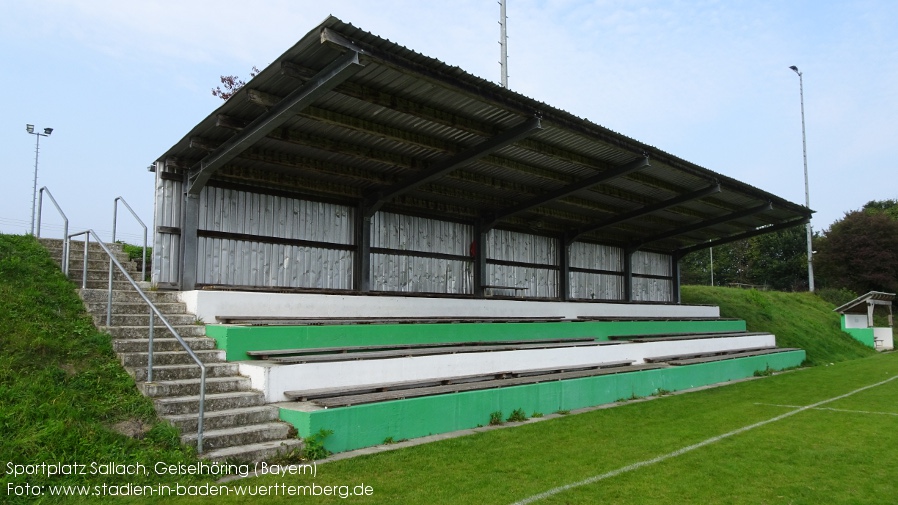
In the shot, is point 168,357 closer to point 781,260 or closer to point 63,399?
point 63,399

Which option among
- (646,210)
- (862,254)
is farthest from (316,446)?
(862,254)

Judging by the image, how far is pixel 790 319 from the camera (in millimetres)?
26781

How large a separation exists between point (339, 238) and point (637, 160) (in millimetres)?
6567

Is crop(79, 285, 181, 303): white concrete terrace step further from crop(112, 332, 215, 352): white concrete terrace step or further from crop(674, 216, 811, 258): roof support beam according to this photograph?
crop(674, 216, 811, 258): roof support beam

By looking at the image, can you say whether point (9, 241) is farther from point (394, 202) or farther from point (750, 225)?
point (750, 225)

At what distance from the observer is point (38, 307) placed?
296 inches

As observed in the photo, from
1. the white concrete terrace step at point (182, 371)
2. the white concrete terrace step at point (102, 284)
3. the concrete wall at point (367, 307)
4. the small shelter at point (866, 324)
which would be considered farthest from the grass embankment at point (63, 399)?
the small shelter at point (866, 324)

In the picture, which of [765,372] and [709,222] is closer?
[765,372]

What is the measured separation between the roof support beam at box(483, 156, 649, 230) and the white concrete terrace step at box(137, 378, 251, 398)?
9.00 m

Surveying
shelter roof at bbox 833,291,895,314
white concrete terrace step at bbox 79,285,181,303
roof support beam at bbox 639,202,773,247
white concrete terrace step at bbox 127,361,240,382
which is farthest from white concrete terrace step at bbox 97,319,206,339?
shelter roof at bbox 833,291,895,314

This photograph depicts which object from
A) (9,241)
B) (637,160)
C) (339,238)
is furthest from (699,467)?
(9,241)

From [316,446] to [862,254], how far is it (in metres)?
39.6

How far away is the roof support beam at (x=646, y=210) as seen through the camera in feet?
50.3

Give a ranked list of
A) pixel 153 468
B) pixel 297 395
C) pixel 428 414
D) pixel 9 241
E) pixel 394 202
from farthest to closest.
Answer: pixel 394 202
pixel 9 241
pixel 428 414
pixel 297 395
pixel 153 468
